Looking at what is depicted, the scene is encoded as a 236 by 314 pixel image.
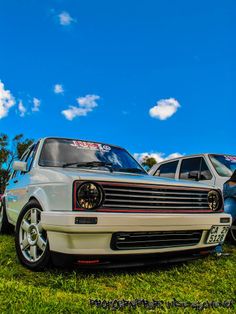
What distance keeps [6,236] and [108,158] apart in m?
2.66

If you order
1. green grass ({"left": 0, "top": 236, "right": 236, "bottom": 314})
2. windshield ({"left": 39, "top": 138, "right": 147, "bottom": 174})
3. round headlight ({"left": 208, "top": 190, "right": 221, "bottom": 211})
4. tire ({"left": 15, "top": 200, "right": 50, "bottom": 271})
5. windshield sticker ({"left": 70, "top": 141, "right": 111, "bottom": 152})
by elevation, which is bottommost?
green grass ({"left": 0, "top": 236, "right": 236, "bottom": 314})

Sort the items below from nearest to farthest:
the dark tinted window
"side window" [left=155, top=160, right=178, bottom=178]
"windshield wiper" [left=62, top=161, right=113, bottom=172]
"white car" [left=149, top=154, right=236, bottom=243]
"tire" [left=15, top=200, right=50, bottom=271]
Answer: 1. "tire" [left=15, top=200, right=50, bottom=271]
2. "windshield wiper" [left=62, top=161, right=113, bottom=172]
3. "white car" [left=149, top=154, right=236, bottom=243]
4. the dark tinted window
5. "side window" [left=155, top=160, right=178, bottom=178]

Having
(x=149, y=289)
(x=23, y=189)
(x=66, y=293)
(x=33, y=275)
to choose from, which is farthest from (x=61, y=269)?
(x=23, y=189)

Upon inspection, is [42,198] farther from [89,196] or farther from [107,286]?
[107,286]

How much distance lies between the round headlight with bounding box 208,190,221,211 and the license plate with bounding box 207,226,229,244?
247 mm

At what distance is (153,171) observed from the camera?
8773mm

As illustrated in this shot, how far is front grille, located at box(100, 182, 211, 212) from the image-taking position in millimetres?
3455

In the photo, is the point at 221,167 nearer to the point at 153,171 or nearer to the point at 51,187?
the point at 153,171

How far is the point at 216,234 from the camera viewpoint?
4.16 metres

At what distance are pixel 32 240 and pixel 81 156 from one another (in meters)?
1.43

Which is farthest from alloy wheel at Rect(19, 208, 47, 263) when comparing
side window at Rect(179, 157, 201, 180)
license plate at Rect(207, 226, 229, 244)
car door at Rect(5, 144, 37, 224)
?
side window at Rect(179, 157, 201, 180)

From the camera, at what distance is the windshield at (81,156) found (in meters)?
4.77

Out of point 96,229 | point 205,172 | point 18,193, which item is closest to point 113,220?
point 96,229

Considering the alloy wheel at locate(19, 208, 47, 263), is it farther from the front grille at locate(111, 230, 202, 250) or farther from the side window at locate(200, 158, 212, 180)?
the side window at locate(200, 158, 212, 180)
